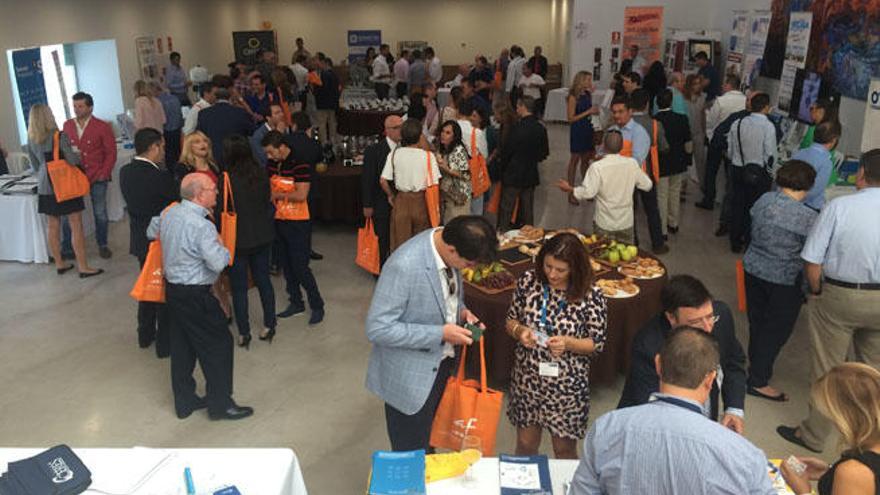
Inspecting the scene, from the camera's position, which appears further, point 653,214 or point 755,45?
point 755,45

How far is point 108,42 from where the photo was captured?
11.4m

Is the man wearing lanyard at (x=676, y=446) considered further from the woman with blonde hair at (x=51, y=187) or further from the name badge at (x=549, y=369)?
the woman with blonde hair at (x=51, y=187)

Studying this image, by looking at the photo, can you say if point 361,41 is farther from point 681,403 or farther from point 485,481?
point 681,403

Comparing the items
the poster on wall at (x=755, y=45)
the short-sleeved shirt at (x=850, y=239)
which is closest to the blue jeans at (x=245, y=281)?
the short-sleeved shirt at (x=850, y=239)

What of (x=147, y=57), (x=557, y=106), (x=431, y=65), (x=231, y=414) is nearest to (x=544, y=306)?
(x=231, y=414)

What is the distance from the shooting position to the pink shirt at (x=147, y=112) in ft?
28.5

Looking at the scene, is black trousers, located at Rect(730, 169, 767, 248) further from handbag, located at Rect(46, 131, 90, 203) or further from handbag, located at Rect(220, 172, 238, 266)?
handbag, located at Rect(46, 131, 90, 203)

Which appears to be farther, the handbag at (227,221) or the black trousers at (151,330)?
the black trousers at (151,330)

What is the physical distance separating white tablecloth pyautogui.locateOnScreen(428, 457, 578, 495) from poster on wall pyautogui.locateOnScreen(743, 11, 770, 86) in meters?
7.57

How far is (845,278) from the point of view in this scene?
138 inches

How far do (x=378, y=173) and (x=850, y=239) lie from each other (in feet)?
11.0

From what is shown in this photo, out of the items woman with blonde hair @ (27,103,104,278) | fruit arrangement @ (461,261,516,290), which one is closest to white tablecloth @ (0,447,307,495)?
fruit arrangement @ (461,261,516,290)

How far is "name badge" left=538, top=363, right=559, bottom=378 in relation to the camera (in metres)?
2.85

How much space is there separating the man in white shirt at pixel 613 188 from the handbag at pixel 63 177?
4.13 meters
